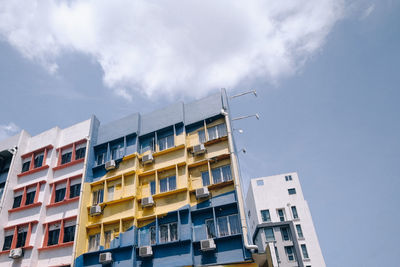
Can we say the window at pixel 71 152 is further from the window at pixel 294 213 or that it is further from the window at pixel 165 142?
the window at pixel 294 213

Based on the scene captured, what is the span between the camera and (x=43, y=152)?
2586 cm

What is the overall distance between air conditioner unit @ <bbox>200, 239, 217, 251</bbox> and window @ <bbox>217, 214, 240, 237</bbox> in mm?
1084

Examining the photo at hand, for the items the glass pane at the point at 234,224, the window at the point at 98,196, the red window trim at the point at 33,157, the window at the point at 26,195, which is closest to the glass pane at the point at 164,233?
the glass pane at the point at 234,224

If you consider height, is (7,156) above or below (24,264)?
above

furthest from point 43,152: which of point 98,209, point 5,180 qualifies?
point 98,209

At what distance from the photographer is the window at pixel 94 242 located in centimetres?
2007

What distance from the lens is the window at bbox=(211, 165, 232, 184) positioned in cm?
1927

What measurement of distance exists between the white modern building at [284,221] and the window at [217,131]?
32247 millimetres

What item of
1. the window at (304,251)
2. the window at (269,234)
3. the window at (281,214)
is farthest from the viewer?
the window at (281,214)

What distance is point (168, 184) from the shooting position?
20484 millimetres

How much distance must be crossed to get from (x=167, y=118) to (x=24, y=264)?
49.0 feet

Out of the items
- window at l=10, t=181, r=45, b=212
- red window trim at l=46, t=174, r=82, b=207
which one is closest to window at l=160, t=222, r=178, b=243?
red window trim at l=46, t=174, r=82, b=207

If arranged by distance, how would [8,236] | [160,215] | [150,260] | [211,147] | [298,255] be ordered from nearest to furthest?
[150,260] → [160,215] → [211,147] → [8,236] → [298,255]

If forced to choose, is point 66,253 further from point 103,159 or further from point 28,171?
point 28,171
